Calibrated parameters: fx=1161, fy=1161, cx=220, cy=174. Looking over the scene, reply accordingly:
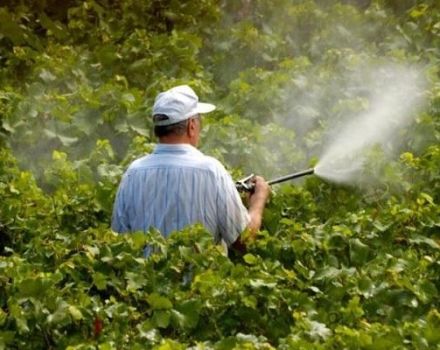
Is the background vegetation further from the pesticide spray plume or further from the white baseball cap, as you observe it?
the white baseball cap

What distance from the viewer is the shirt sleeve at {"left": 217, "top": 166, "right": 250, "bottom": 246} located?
5.23 meters

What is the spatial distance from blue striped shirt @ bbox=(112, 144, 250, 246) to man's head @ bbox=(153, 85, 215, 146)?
0.15 feet

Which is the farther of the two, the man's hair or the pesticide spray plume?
the pesticide spray plume

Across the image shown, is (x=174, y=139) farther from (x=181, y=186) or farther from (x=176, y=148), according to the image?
(x=181, y=186)

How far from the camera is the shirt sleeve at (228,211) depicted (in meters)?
5.23

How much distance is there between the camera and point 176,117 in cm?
522

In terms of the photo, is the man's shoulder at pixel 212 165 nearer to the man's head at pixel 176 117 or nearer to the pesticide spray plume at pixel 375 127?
the man's head at pixel 176 117

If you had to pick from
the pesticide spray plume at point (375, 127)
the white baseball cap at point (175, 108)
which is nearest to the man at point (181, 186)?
the white baseball cap at point (175, 108)

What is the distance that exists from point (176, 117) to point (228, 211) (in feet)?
1.59

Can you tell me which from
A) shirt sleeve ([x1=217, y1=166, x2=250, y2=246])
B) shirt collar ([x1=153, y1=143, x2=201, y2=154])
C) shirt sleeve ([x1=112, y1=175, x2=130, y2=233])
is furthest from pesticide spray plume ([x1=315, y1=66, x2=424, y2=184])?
shirt sleeve ([x1=112, y1=175, x2=130, y2=233])

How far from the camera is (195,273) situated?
4.84 m

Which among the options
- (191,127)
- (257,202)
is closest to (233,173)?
(257,202)

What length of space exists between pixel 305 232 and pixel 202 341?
1.03m

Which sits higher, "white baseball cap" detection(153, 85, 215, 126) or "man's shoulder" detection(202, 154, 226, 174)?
"white baseball cap" detection(153, 85, 215, 126)
